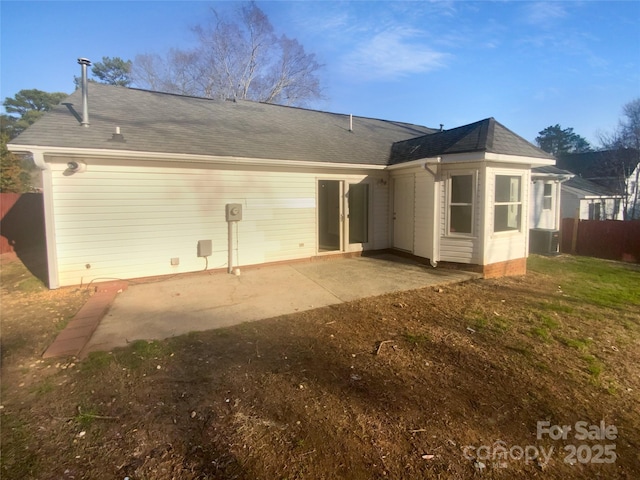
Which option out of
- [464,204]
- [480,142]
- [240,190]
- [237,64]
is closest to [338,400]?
[240,190]

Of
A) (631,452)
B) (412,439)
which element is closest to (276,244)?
(412,439)

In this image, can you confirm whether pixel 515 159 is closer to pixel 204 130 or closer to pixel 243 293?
pixel 243 293

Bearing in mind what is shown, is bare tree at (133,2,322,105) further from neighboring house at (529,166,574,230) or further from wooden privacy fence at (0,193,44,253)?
neighboring house at (529,166,574,230)

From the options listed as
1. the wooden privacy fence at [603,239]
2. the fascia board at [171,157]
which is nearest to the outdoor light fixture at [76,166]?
the fascia board at [171,157]

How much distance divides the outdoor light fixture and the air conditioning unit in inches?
500

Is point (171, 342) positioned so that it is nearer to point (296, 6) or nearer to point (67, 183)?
point (67, 183)

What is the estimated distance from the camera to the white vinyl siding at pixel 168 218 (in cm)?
598

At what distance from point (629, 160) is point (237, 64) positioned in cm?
2706

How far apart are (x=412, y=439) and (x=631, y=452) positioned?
1.48 metres

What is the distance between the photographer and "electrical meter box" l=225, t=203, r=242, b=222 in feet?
23.5

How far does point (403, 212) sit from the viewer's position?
8.69m

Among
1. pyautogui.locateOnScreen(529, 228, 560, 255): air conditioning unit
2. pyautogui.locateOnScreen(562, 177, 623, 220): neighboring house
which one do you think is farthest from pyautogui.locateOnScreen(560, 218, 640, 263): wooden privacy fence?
pyautogui.locateOnScreen(562, 177, 623, 220): neighboring house

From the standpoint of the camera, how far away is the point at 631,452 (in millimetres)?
2223

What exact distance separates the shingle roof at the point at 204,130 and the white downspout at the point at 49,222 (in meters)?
0.47
